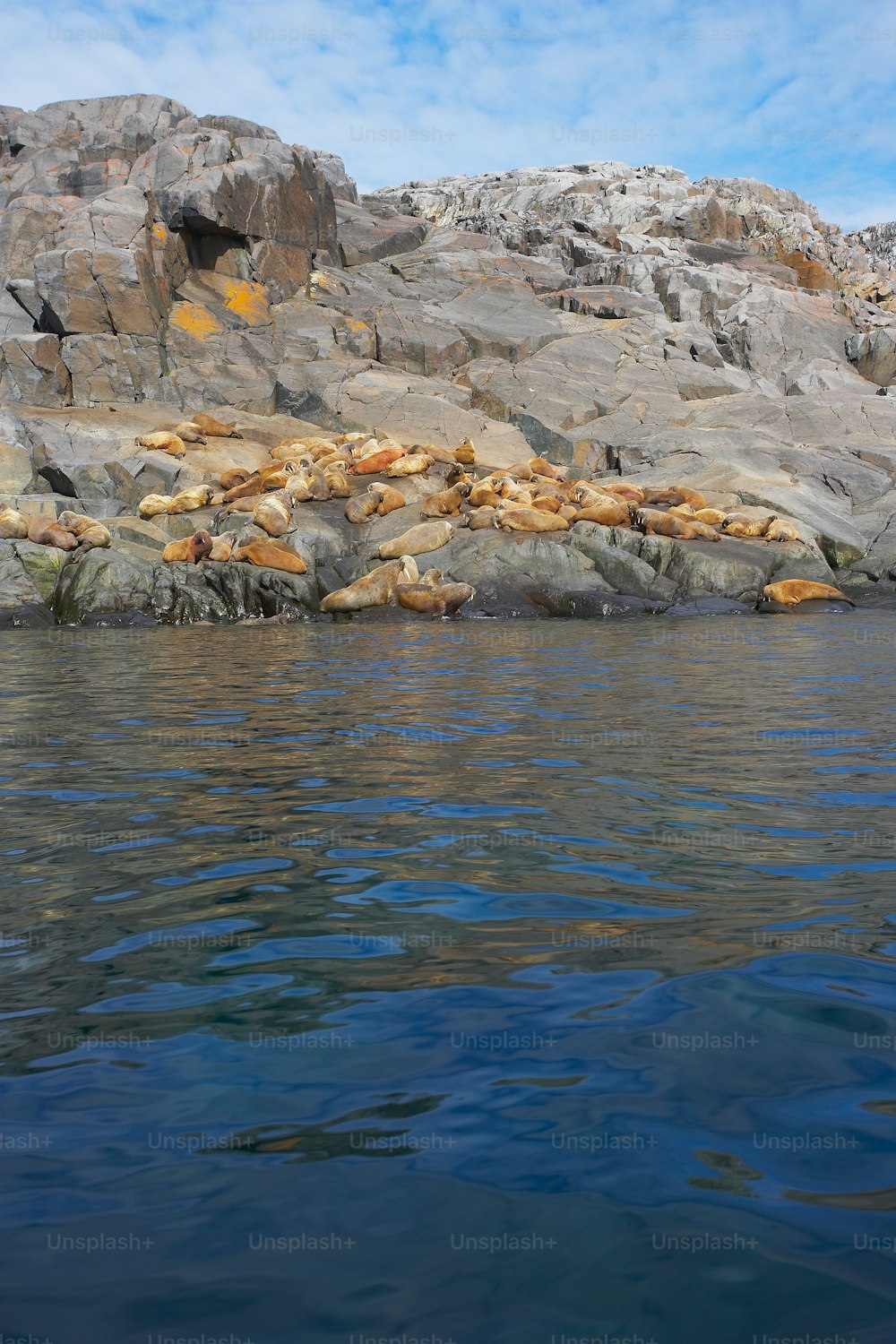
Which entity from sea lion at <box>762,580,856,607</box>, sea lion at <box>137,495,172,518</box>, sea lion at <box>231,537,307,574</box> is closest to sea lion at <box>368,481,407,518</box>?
sea lion at <box>231,537,307,574</box>

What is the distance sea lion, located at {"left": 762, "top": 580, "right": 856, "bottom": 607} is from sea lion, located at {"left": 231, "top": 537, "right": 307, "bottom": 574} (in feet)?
30.9

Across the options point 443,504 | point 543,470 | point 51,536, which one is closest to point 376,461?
point 443,504

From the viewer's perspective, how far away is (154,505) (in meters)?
22.8

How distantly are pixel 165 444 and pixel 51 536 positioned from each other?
21.3 ft

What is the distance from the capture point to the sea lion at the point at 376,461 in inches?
Result: 981

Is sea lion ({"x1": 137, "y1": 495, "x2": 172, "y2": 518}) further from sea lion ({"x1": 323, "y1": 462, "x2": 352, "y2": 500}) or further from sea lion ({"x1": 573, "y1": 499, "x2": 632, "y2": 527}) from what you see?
sea lion ({"x1": 573, "y1": 499, "x2": 632, "y2": 527})

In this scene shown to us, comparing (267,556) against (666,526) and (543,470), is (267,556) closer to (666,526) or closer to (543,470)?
(666,526)

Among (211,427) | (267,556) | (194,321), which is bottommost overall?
(267,556)

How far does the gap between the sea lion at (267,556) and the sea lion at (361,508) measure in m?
2.51

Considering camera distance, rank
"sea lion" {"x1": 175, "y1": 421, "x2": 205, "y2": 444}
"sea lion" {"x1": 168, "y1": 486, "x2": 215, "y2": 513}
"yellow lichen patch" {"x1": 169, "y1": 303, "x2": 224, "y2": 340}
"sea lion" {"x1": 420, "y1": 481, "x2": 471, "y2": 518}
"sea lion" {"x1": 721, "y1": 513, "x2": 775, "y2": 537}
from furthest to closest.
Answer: "yellow lichen patch" {"x1": 169, "y1": 303, "x2": 224, "y2": 340} → "sea lion" {"x1": 175, "y1": 421, "x2": 205, "y2": 444} → "sea lion" {"x1": 168, "y1": 486, "x2": 215, "y2": 513} → "sea lion" {"x1": 721, "y1": 513, "x2": 775, "y2": 537} → "sea lion" {"x1": 420, "y1": 481, "x2": 471, "y2": 518}

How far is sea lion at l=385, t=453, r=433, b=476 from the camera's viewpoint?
965 inches

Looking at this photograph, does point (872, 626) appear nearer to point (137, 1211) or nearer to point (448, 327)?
point (137, 1211)

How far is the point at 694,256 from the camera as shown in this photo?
4931 centimetres

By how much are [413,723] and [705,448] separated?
2330 cm
